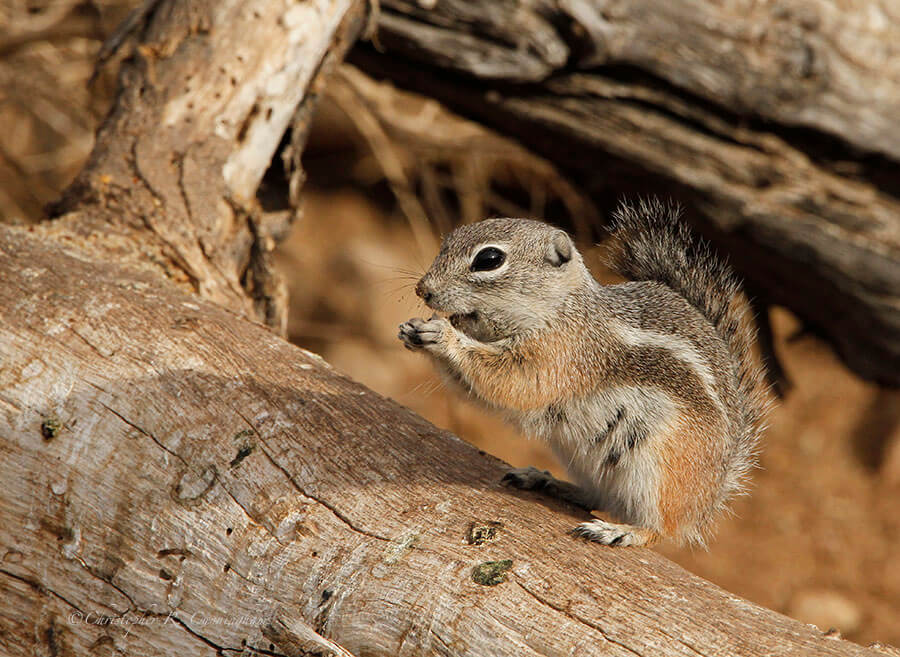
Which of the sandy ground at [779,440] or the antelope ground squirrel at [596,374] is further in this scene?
the sandy ground at [779,440]

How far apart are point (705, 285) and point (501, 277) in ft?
2.34

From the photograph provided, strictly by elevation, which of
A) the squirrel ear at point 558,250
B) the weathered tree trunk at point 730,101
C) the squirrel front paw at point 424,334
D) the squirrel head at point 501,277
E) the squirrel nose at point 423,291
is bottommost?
the squirrel front paw at point 424,334

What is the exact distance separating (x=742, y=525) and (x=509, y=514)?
4140mm

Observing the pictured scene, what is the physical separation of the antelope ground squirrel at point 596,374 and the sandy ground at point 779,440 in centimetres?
187

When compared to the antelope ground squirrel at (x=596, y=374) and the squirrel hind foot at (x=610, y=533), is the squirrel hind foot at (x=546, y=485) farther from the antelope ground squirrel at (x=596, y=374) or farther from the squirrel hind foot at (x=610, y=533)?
the squirrel hind foot at (x=610, y=533)

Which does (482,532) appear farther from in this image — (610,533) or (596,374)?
(596,374)

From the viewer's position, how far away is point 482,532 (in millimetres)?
2264

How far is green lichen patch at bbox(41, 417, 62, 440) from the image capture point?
2473 mm

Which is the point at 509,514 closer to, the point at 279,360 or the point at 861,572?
the point at 279,360

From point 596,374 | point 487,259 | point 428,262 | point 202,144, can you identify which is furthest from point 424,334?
point 428,262

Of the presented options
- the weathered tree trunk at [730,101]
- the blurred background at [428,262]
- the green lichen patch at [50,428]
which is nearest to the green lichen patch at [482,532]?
the green lichen patch at [50,428]

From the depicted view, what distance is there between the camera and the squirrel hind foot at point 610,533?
2.41 meters

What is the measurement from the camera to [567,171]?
4754mm

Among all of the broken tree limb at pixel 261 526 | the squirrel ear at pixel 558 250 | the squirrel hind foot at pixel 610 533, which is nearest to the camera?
the broken tree limb at pixel 261 526
